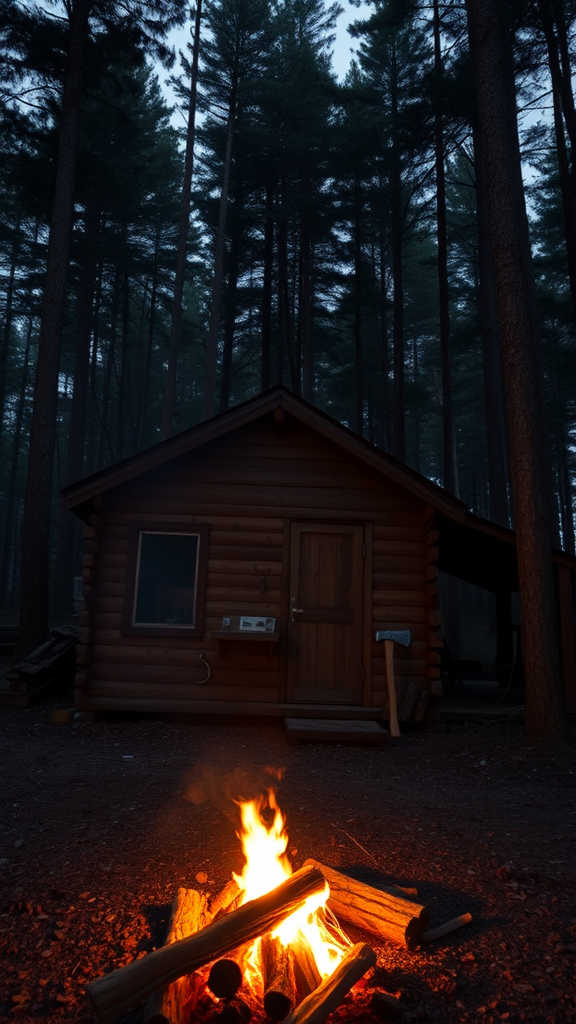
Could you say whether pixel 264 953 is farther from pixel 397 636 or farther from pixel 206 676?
pixel 397 636

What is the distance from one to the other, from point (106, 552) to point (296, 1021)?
7.97 meters

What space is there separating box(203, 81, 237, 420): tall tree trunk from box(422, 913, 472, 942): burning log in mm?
14667

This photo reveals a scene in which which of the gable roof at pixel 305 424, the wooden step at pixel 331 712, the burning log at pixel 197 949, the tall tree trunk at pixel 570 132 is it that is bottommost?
the burning log at pixel 197 949

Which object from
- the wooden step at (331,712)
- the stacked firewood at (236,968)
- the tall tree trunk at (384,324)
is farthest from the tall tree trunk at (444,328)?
the stacked firewood at (236,968)

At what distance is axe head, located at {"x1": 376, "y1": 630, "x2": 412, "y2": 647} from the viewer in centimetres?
935

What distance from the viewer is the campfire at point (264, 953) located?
2.47m

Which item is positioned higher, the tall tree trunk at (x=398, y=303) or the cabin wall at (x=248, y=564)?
the tall tree trunk at (x=398, y=303)

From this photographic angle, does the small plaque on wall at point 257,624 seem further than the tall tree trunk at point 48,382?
No

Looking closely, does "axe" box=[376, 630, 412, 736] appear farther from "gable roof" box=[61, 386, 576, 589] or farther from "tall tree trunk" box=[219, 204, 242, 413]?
"tall tree trunk" box=[219, 204, 242, 413]

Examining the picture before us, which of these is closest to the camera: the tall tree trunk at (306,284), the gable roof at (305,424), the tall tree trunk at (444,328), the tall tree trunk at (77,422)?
the gable roof at (305,424)

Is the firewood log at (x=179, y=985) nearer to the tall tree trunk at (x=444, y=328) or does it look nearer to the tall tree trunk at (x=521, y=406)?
the tall tree trunk at (x=521, y=406)

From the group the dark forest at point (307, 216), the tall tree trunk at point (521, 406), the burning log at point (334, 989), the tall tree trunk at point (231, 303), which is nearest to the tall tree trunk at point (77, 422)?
the dark forest at point (307, 216)

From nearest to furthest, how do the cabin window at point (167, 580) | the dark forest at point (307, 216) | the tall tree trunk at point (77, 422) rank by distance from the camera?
the dark forest at point (307, 216) < the cabin window at point (167, 580) < the tall tree trunk at point (77, 422)

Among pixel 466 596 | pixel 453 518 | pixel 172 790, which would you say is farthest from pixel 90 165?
pixel 466 596
